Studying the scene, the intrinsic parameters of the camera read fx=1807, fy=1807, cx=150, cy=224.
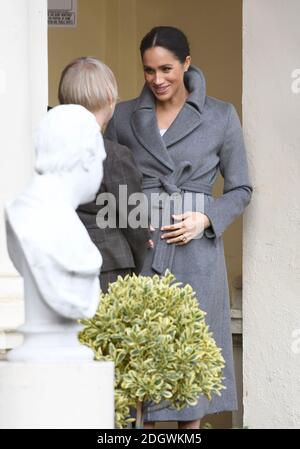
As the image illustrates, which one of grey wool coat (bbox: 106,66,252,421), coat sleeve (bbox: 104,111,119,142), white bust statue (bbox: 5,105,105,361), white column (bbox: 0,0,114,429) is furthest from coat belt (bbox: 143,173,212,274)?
white bust statue (bbox: 5,105,105,361)

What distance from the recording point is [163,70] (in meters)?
7.60

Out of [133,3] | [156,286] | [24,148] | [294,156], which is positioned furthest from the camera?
[133,3]

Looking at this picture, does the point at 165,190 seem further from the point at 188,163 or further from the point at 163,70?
the point at 163,70

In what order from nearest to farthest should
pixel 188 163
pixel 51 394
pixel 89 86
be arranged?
pixel 51 394
pixel 89 86
pixel 188 163

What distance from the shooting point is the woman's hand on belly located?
296 inches

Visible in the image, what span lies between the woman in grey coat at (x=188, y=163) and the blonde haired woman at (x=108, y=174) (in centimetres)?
53

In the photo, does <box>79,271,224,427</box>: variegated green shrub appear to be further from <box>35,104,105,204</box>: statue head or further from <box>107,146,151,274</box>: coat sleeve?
<box>107,146,151,274</box>: coat sleeve

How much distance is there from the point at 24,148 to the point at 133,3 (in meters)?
2.86

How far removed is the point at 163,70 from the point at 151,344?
2.01 m

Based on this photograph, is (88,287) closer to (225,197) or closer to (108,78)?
(108,78)

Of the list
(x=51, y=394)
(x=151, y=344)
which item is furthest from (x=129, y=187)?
(x=51, y=394)

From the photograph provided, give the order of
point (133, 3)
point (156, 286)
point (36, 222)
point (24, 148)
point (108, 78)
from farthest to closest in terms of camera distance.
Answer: point (133, 3), point (24, 148), point (108, 78), point (156, 286), point (36, 222)

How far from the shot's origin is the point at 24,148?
736 cm
